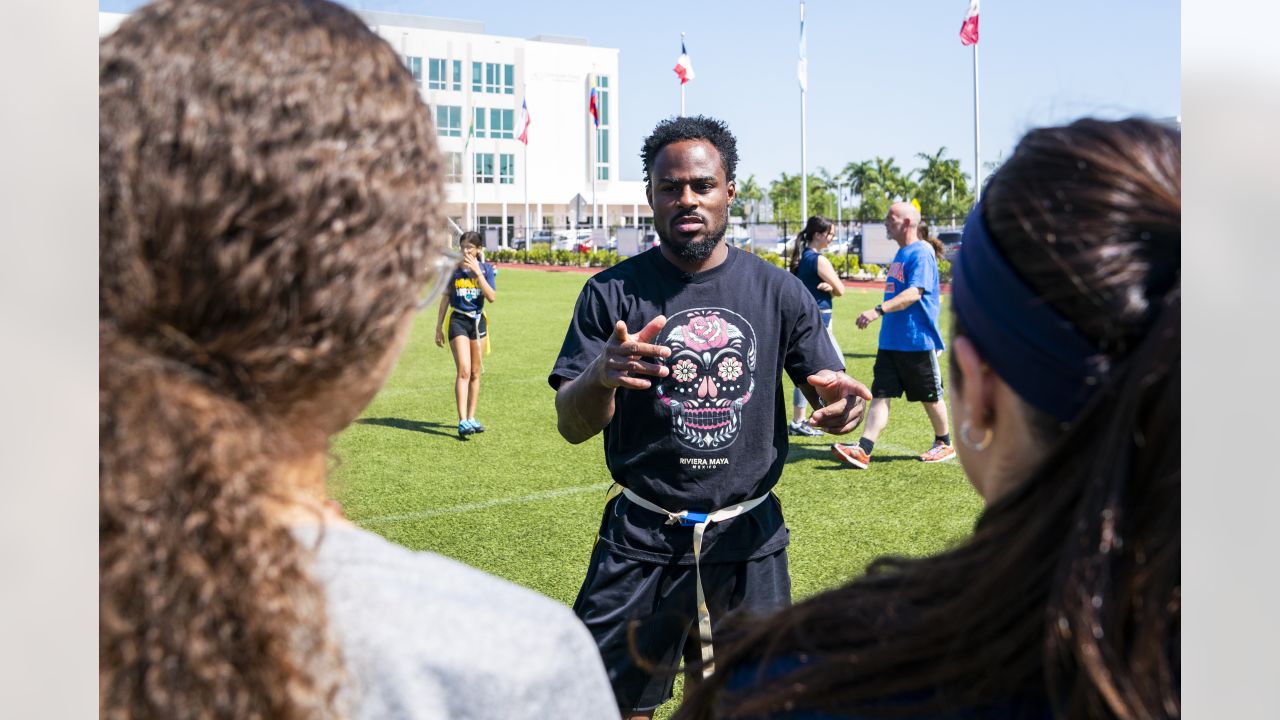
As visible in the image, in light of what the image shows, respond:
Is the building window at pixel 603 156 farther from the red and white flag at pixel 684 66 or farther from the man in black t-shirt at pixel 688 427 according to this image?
the man in black t-shirt at pixel 688 427

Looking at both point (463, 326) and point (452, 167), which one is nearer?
point (452, 167)

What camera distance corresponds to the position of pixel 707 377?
3.63 m

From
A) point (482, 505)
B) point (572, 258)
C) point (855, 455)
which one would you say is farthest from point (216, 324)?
point (572, 258)

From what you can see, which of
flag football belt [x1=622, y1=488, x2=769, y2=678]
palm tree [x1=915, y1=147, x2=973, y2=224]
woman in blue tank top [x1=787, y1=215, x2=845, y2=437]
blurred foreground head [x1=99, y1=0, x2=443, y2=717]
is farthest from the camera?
palm tree [x1=915, y1=147, x2=973, y2=224]

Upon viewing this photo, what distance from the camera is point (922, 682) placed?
3.85 ft

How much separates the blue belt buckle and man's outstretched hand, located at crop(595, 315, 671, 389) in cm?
51

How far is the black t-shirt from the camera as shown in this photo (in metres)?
3.58

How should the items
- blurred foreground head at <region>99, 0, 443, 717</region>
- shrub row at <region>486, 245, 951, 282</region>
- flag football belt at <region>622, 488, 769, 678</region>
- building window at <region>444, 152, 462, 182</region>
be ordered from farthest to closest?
1. shrub row at <region>486, 245, 951, 282</region>
2. flag football belt at <region>622, 488, 769, 678</region>
3. building window at <region>444, 152, 462, 182</region>
4. blurred foreground head at <region>99, 0, 443, 717</region>

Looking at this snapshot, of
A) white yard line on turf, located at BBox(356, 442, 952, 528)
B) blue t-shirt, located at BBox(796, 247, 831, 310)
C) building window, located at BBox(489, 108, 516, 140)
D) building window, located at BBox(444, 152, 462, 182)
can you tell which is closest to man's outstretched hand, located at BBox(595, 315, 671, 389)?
building window, located at BBox(444, 152, 462, 182)

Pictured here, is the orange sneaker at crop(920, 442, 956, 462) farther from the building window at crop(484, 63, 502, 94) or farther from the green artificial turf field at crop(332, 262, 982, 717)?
the building window at crop(484, 63, 502, 94)

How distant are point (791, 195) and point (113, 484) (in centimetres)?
9151

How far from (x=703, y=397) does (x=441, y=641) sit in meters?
2.58

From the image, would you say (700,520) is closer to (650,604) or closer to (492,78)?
(650,604)

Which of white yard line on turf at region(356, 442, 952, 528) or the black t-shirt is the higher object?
the black t-shirt
